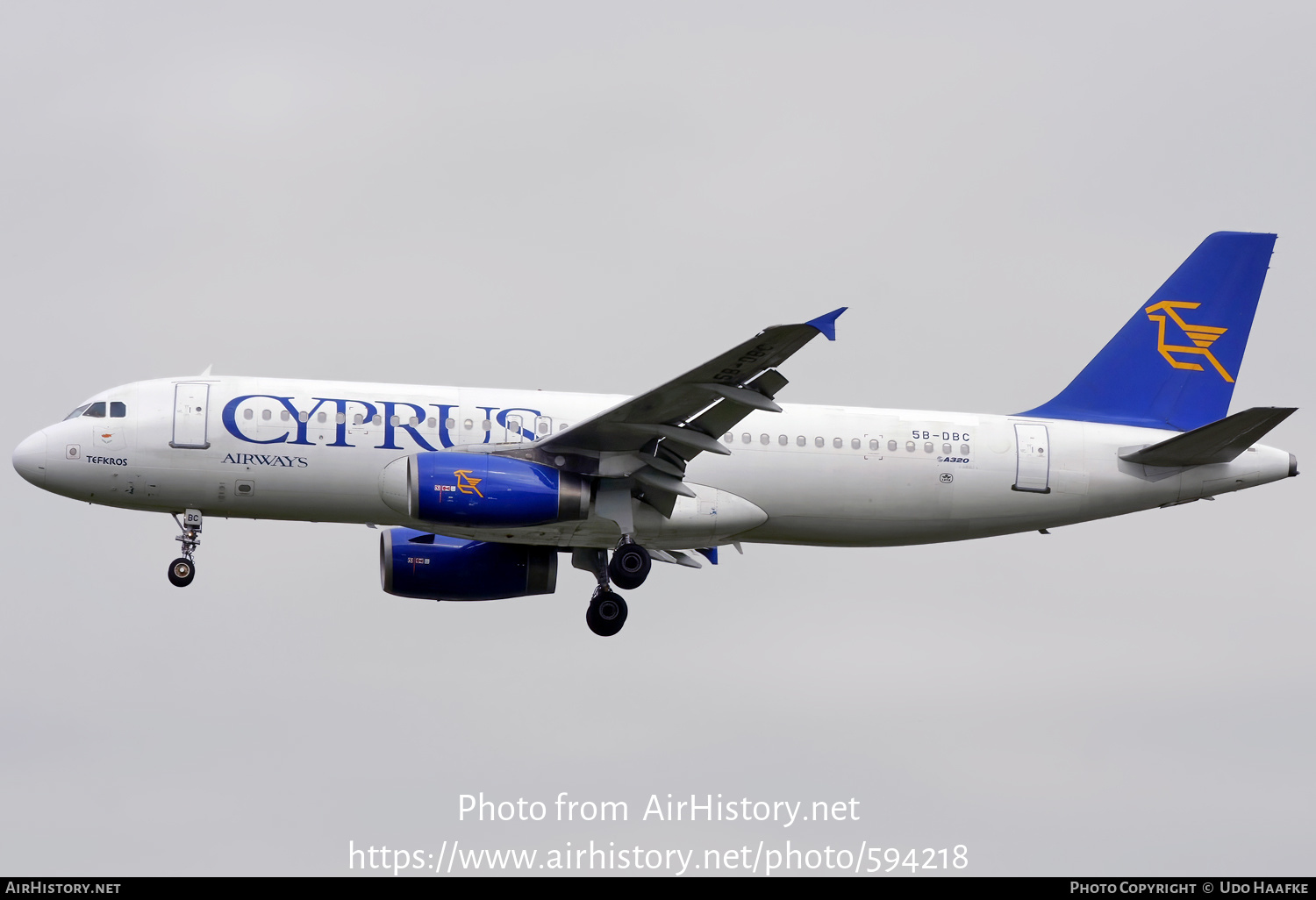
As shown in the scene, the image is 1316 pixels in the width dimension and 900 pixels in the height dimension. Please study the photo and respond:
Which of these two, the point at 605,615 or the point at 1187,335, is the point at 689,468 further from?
the point at 1187,335

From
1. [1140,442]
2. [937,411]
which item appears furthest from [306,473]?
[1140,442]

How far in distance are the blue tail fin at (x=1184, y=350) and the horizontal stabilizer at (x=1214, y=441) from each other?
1730 mm

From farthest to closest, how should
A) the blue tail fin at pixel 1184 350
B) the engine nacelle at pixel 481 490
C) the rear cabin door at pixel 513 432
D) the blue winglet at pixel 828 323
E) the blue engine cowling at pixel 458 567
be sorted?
1. the blue tail fin at pixel 1184 350
2. the blue engine cowling at pixel 458 567
3. the rear cabin door at pixel 513 432
4. the engine nacelle at pixel 481 490
5. the blue winglet at pixel 828 323

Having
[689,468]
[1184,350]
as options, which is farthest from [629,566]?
[1184,350]

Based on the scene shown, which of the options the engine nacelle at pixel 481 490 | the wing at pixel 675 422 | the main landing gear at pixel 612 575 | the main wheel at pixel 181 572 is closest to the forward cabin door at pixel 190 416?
the main wheel at pixel 181 572

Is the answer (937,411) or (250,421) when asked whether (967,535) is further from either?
(250,421)

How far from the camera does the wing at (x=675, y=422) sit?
29.2 metres

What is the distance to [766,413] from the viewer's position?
3450cm

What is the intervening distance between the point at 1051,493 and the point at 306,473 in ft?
49.9

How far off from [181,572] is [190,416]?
10.4 feet

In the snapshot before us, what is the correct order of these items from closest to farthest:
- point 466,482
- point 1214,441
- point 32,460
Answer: point 466,482, point 32,460, point 1214,441

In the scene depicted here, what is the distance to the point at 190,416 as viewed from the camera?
32969 millimetres

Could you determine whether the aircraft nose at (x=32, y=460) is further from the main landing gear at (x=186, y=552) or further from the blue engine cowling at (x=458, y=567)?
the blue engine cowling at (x=458, y=567)

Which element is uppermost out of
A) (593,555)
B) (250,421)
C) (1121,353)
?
(1121,353)
